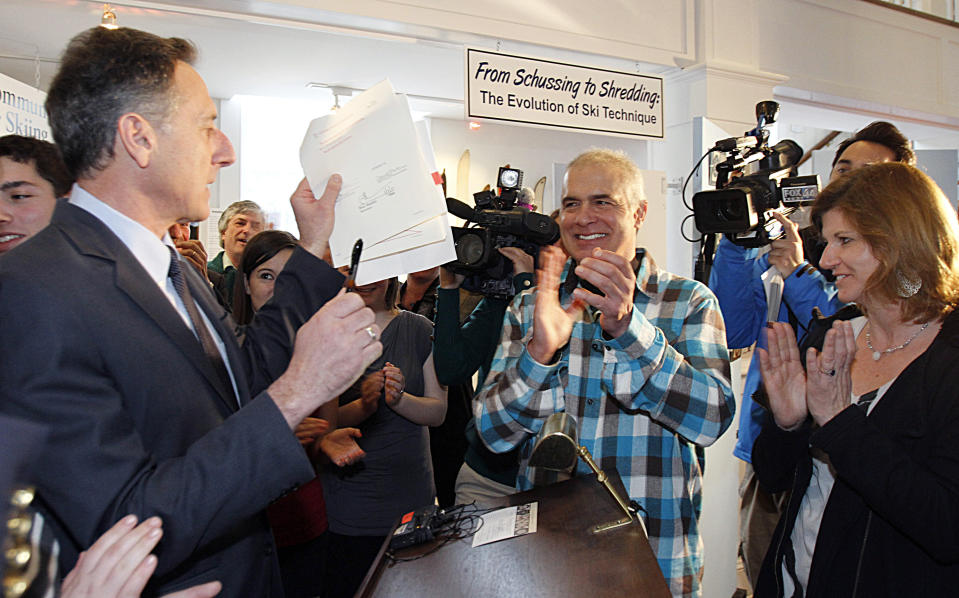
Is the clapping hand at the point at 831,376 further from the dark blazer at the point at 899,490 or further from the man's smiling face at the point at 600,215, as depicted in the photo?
the man's smiling face at the point at 600,215

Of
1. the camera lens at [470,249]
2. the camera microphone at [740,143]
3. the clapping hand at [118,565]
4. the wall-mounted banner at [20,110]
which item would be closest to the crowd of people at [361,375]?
the clapping hand at [118,565]

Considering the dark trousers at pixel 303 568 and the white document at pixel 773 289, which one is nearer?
the dark trousers at pixel 303 568

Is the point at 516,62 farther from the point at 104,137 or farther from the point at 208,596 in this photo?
the point at 208,596

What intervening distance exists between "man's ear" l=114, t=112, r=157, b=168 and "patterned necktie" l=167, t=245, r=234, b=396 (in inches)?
6.7

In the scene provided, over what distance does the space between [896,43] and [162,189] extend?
21.0 feet

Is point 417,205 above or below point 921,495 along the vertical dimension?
above

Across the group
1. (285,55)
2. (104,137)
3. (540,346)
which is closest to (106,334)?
(104,137)

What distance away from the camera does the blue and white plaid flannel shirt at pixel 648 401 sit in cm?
162

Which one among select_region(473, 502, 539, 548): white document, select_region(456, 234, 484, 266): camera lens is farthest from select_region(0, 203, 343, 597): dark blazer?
select_region(456, 234, 484, 266): camera lens

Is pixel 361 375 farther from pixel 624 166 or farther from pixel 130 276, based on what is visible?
pixel 624 166

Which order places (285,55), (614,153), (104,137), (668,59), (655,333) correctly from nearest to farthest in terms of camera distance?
(104,137) → (655,333) → (614,153) → (668,59) → (285,55)

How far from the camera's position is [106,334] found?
38.7 inches

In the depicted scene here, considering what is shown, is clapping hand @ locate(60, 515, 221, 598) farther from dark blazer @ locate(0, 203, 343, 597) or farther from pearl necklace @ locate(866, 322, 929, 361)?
pearl necklace @ locate(866, 322, 929, 361)

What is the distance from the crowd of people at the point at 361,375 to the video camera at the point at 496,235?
61 millimetres
